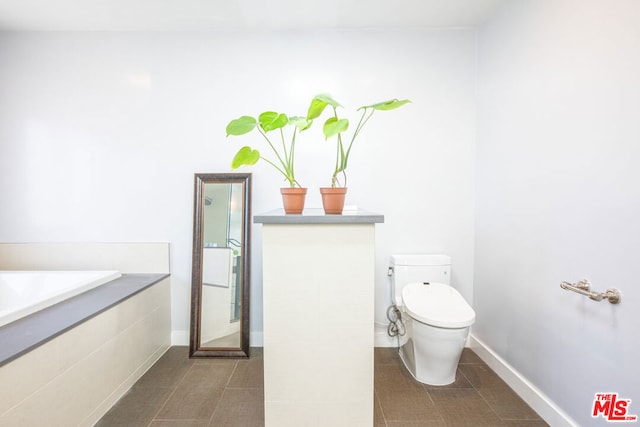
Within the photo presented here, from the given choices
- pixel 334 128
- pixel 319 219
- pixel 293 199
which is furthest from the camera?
pixel 293 199

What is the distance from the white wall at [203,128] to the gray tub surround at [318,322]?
1026 millimetres

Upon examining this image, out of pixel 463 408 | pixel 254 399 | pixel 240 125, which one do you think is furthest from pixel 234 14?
pixel 463 408

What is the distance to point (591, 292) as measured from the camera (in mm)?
1376

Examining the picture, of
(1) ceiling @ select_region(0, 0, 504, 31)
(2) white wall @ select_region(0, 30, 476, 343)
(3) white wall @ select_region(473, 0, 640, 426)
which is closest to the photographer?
(3) white wall @ select_region(473, 0, 640, 426)

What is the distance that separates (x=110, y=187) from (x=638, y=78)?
10.4 feet

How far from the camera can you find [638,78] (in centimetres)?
119

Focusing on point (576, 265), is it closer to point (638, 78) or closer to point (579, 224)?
point (579, 224)

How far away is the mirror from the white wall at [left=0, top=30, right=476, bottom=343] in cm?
11

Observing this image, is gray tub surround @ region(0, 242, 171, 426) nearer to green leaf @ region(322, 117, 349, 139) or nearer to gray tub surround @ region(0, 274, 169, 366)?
gray tub surround @ region(0, 274, 169, 366)

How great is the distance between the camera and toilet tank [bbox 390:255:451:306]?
7.58 ft

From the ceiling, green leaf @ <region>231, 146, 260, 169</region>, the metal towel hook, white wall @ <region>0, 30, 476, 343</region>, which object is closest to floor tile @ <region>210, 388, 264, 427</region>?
white wall @ <region>0, 30, 476, 343</region>

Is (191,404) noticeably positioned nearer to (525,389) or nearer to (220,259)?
(220,259)

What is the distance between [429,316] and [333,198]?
36.9 inches

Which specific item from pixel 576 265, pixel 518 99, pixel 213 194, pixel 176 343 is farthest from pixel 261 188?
pixel 576 265
